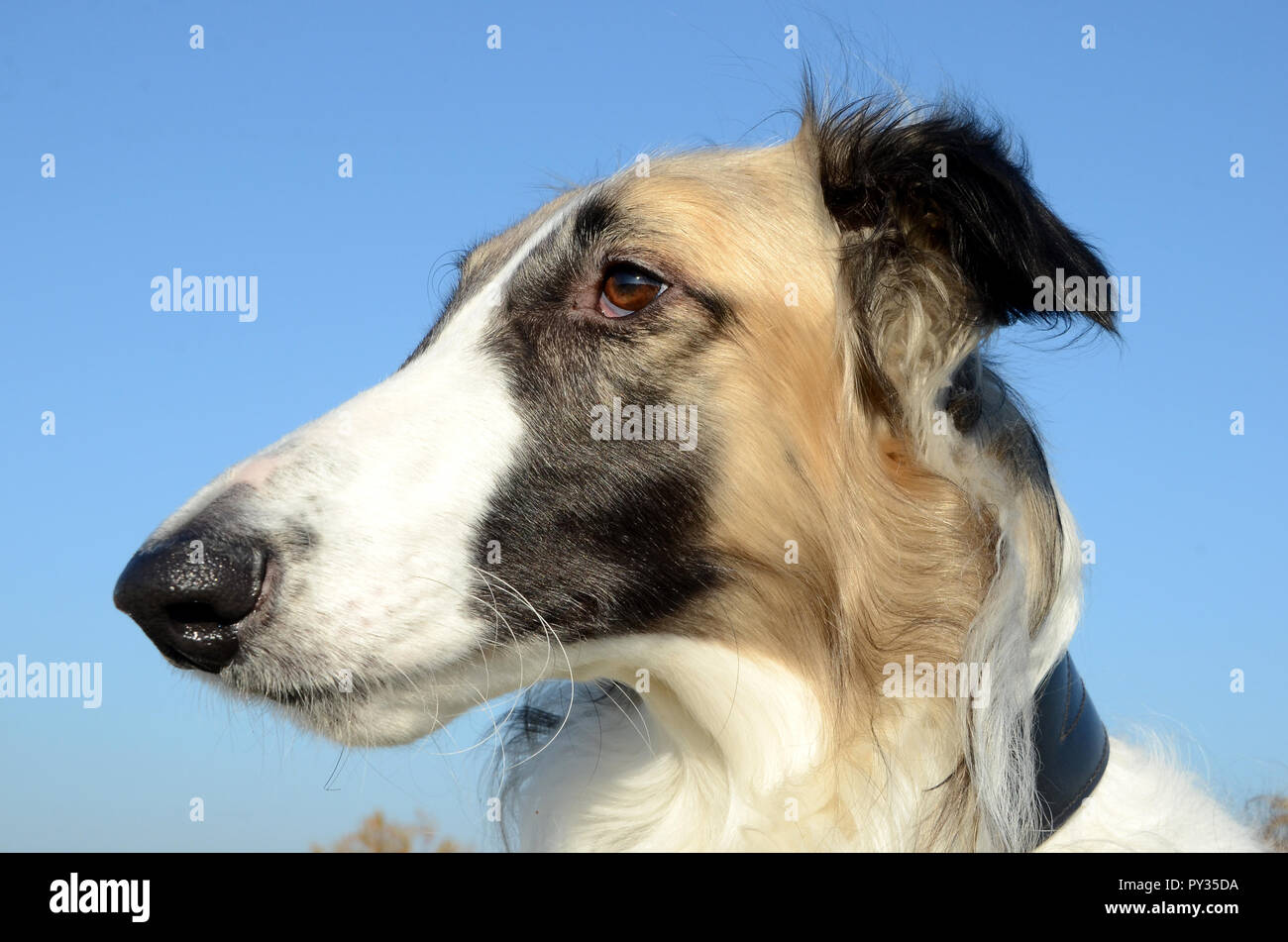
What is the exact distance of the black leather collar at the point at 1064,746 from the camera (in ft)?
13.9

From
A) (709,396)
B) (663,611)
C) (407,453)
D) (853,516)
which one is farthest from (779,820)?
(407,453)

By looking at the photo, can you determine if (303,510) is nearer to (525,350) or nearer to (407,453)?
(407,453)

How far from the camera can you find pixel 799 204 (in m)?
4.93

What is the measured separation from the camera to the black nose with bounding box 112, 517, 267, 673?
11.8 feet

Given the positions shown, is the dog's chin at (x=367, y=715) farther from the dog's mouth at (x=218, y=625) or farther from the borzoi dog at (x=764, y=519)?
the dog's mouth at (x=218, y=625)

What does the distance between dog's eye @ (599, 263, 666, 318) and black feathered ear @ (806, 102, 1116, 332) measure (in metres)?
0.99

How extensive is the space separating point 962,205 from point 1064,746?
6.72 feet

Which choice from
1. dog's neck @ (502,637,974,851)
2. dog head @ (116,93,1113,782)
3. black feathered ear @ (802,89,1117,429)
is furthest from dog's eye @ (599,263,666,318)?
dog's neck @ (502,637,974,851)

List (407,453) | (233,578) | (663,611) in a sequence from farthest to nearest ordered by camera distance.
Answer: (663,611), (407,453), (233,578)

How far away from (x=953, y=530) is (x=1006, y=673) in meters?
0.57

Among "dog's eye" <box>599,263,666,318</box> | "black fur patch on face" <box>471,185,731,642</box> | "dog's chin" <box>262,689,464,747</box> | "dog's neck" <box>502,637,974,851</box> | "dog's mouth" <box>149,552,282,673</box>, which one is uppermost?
"dog's eye" <box>599,263,666,318</box>

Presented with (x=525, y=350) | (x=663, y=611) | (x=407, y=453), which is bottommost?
(x=663, y=611)

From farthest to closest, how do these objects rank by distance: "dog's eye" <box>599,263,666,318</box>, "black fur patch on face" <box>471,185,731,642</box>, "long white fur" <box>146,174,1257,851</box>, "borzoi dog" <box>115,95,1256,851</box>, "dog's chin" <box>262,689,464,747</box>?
"dog's eye" <box>599,263,666,318</box> → "black fur patch on face" <box>471,185,731,642</box> → "borzoi dog" <box>115,95,1256,851</box> → "dog's chin" <box>262,689,464,747</box> → "long white fur" <box>146,174,1257,851</box>

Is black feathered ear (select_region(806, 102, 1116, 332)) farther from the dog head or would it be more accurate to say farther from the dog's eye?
the dog's eye
